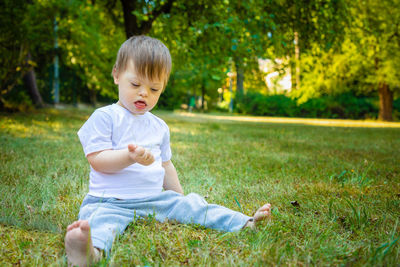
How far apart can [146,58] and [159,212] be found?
0.90 meters

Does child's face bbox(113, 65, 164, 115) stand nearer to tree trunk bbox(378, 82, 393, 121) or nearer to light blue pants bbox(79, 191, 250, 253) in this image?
light blue pants bbox(79, 191, 250, 253)

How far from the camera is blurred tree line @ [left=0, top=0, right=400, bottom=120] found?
25.1 feet

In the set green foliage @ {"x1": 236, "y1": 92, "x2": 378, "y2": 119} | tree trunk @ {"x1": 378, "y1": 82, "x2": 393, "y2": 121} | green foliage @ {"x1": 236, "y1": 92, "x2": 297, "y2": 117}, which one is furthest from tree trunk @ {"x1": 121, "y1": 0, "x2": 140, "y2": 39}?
green foliage @ {"x1": 236, "y1": 92, "x2": 297, "y2": 117}

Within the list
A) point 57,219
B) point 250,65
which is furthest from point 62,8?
point 57,219

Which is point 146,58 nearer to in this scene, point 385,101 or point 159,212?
point 159,212

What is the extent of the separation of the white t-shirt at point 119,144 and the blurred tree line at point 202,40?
4.92m

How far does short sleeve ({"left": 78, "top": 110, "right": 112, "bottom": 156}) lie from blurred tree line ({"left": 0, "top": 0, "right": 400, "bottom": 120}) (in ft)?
16.5

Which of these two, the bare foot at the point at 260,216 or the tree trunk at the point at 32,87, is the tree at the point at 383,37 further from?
the bare foot at the point at 260,216

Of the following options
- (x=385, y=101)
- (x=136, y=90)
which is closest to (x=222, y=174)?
(x=136, y=90)

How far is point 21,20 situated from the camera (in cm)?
801

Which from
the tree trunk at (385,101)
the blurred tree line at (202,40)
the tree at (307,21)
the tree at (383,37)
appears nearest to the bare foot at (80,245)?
the blurred tree line at (202,40)

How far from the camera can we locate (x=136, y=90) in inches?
73.9

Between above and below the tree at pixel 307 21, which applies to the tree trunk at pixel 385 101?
below

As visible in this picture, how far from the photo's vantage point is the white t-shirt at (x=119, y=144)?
1840mm
